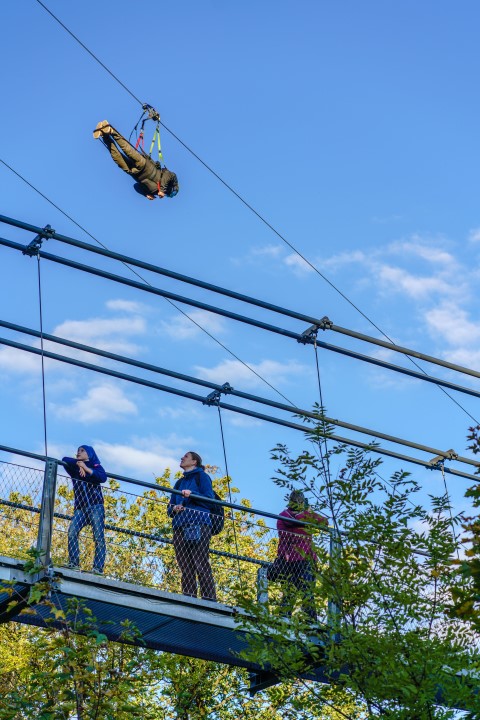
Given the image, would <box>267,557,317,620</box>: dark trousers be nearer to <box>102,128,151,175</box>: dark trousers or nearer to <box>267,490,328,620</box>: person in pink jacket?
<box>267,490,328,620</box>: person in pink jacket

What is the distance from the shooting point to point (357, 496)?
12.1 meters

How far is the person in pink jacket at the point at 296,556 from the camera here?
11906mm

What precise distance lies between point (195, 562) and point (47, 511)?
5.43 ft

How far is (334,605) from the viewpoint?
12367 millimetres

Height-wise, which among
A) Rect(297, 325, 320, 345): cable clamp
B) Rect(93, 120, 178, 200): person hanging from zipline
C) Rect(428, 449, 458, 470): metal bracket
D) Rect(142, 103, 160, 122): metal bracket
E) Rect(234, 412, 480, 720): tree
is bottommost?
Rect(234, 412, 480, 720): tree

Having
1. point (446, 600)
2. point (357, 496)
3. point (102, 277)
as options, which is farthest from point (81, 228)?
point (446, 600)

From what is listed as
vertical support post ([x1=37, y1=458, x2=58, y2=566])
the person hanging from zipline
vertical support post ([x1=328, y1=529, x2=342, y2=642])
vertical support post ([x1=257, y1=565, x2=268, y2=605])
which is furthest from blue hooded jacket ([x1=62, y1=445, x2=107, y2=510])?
the person hanging from zipline

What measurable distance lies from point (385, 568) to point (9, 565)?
3.54 meters

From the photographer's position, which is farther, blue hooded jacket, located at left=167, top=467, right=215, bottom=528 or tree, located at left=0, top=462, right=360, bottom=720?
blue hooded jacket, located at left=167, top=467, right=215, bottom=528

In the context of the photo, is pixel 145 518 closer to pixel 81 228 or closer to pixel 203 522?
pixel 81 228

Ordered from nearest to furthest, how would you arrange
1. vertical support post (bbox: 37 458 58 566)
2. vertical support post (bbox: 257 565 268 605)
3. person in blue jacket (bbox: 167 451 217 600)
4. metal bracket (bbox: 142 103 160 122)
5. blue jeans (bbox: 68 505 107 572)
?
vertical support post (bbox: 37 458 58 566), blue jeans (bbox: 68 505 107 572), vertical support post (bbox: 257 565 268 605), person in blue jacket (bbox: 167 451 217 600), metal bracket (bbox: 142 103 160 122)

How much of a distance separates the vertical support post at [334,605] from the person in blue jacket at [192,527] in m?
1.23

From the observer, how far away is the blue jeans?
1173cm

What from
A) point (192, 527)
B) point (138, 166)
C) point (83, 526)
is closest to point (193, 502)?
point (192, 527)
